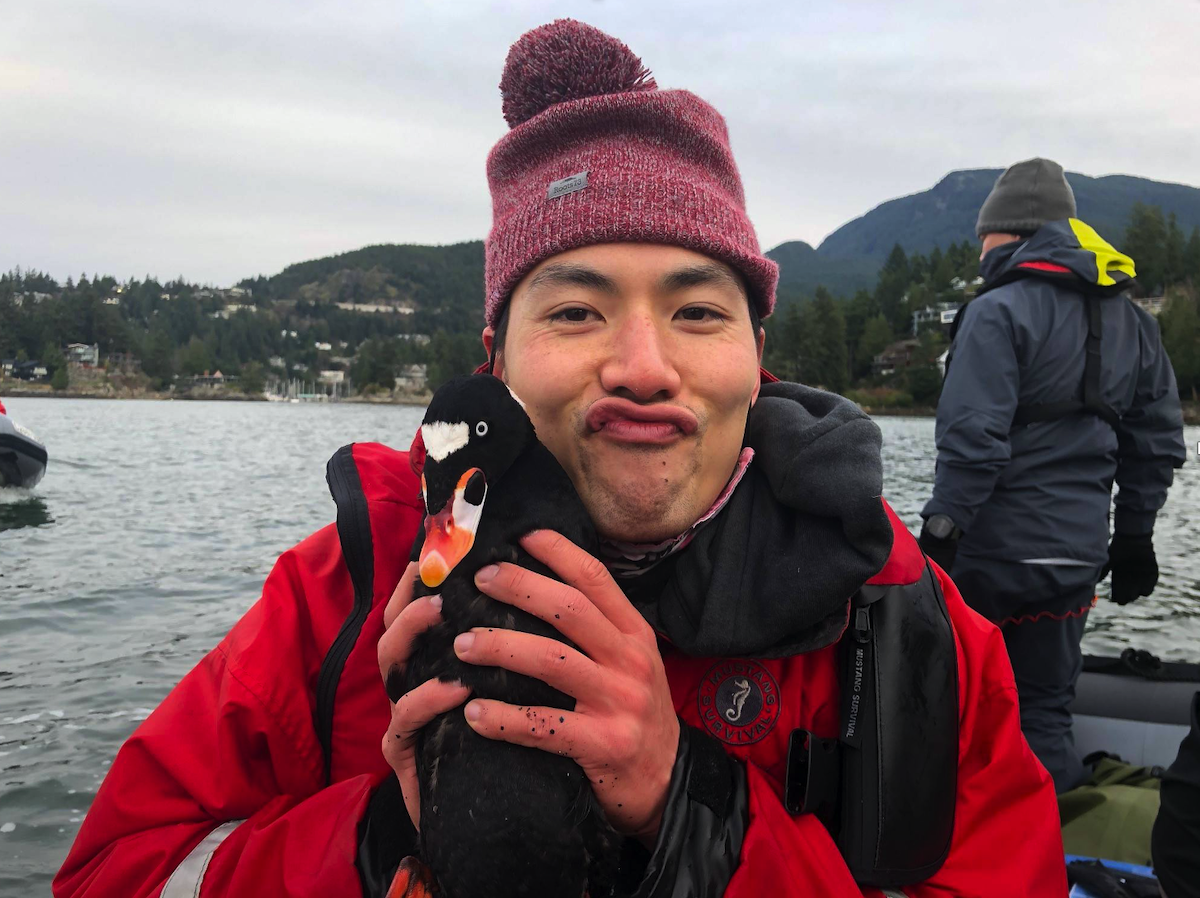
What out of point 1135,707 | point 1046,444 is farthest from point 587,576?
point 1135,707

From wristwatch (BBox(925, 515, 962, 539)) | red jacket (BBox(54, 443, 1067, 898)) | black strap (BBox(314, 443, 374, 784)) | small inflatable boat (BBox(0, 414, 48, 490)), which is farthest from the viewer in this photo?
small inflatable boat (BBox(0, 414, 48, 490))

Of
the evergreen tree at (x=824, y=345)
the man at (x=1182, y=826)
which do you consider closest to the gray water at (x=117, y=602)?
the man at (x=1182, y=826)

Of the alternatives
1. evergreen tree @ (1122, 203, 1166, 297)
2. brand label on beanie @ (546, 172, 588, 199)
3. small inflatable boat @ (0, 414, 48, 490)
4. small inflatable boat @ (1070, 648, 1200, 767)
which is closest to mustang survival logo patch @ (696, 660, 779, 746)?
brand label on beanie @ (546, 172, 588, 199)

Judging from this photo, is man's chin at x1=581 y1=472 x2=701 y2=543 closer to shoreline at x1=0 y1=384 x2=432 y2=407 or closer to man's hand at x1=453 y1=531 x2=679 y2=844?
man's hand at x1=453 y1=531 x2=679 y2=844

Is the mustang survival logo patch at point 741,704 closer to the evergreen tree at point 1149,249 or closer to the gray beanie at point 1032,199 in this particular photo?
the gray beanie at point 1032,199

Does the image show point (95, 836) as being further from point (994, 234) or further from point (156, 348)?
point (156, 348)

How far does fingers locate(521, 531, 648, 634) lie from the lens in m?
1.70

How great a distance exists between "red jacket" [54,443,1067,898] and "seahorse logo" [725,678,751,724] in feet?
0.11

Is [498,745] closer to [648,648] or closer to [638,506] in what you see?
[648,648]

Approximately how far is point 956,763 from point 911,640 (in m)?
0.31

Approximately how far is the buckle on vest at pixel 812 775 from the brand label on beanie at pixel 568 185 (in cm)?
150

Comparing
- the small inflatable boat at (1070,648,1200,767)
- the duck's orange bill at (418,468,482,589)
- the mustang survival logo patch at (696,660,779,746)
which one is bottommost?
the small inflatable boat at (1070,648,1200,767)

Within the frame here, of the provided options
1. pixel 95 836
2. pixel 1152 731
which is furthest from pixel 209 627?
pixel 1152 731

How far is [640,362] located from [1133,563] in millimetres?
5532
